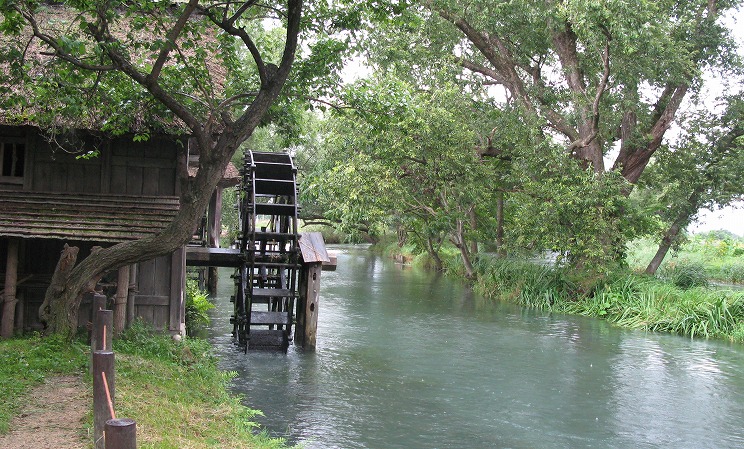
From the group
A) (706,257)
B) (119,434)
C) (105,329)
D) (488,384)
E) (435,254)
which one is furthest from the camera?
(435,254)

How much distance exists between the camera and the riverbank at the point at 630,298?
17625 millimetres

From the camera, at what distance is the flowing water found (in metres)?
9.55

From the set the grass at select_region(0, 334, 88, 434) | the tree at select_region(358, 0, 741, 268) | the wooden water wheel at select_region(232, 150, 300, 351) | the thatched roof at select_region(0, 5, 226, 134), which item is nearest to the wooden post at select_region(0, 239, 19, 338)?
the grass at select_region(0, 334, 88, 434)

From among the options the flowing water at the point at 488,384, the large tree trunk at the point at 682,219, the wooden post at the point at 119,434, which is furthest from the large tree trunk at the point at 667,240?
the wooden post at the point at 119,434

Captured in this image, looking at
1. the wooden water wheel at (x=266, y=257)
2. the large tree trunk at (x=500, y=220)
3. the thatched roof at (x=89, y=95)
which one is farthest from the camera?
the large tree trunk at (x=500, y=220)

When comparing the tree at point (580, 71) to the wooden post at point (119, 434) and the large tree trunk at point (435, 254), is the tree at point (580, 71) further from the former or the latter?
the wooden post at point (119, 434)

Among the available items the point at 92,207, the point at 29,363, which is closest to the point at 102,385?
the point at 29,363

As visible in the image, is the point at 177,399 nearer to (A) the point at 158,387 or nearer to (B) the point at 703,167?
(A) the point at 158,387

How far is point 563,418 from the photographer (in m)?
10.5

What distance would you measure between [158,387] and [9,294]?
350cm

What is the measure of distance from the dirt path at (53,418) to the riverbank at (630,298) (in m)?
14.5

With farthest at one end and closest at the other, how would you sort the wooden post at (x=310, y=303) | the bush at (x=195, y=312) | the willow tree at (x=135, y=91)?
1. the bush at (x=195, y=312)
2. the wooden post at (x=310, y=303)
3. the willow tree at (x=135, y=91)

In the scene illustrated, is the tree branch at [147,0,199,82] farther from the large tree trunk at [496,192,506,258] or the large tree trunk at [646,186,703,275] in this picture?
the large tree trunk at [496,192,506,258]

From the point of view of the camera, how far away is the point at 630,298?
2000 cm
